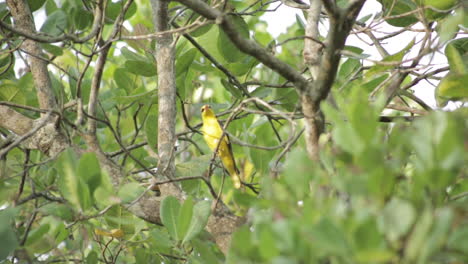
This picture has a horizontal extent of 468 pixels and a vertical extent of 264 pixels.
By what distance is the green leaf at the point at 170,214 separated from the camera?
1.82m

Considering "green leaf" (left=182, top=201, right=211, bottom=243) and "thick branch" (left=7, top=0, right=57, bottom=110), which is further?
"thick branch" (left=7, top=0, right=57, bottom=110)

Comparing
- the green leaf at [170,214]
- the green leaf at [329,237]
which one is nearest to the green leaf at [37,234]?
the green leaf at [170,214]

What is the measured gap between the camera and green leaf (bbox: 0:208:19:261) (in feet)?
5.02

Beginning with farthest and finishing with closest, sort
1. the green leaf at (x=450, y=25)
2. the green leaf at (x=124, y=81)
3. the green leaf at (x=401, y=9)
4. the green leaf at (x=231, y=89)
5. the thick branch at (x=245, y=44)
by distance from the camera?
the green leaf at (x=124, y=81) < the green leaf at (x=231, y=89) < the green leaf at (x=401, y=9) < the thick branch at (x=245, y=44) < the green leaf at (x=450, y=25)

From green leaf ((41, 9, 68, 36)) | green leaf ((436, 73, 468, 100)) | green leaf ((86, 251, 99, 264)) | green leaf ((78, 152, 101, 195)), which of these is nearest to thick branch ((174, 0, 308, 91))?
green leaf ((436, 73, 468, 100))

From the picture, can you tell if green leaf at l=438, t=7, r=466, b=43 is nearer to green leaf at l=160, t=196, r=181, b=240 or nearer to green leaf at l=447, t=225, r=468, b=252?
green leaf at l=447, t=225, r=468, b=252

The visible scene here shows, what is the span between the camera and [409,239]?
0.99m

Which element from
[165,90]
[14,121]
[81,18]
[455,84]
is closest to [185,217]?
[455,84]

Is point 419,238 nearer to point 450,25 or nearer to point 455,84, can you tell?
point 450,25

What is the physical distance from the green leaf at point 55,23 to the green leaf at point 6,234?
120 centimetres

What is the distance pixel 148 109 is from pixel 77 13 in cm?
54

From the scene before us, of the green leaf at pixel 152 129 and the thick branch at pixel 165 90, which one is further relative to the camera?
the green leaf at pixel 152 129

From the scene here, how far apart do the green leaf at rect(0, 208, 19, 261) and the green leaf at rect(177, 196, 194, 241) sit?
1.40ft

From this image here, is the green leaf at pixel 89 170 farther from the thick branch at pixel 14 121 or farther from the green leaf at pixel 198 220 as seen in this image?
the thick branch at pixel 14 121
